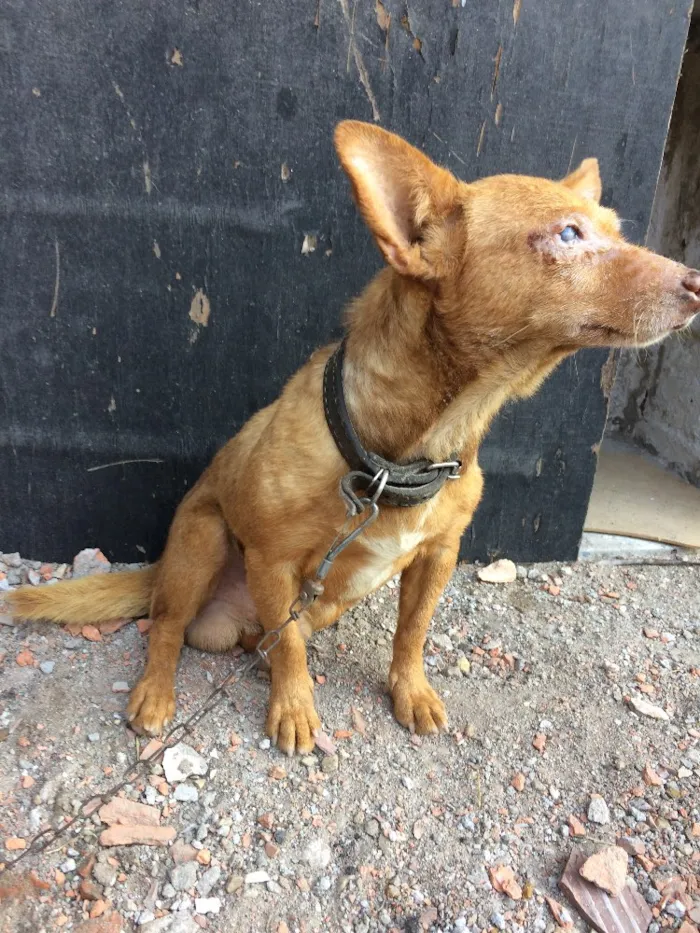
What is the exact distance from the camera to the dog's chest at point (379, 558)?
7.59 feet

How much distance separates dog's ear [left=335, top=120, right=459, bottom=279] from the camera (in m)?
1.71

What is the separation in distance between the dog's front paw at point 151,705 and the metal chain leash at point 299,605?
7 cm

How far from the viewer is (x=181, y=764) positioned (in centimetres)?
239

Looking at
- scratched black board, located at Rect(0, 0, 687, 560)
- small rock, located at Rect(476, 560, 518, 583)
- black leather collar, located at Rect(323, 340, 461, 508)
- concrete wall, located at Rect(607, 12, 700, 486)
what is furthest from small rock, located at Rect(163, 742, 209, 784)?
concrete wall, located at Rect(607, 12, 700, 486)

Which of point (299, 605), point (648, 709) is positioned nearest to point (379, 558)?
point (299, 605)

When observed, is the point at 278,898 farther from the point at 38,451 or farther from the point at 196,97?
the point at 196,97

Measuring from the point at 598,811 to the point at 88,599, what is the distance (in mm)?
2192

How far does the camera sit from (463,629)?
3.29 metres

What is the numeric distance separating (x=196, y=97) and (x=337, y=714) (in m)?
2.60

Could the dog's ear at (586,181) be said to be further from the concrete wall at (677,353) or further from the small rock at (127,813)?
the concrete wall at (677,353)

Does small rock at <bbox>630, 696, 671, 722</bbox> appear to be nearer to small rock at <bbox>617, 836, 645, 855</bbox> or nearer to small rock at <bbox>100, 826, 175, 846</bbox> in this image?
small rock at <bbox>617, 836, 645, 855</bbox>

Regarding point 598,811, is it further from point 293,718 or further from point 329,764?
point 293,718

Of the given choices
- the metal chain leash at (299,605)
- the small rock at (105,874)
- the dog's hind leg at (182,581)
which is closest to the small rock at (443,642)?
the metal chain leash at (299,605)

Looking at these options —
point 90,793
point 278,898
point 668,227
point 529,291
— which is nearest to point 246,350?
point 529,291
